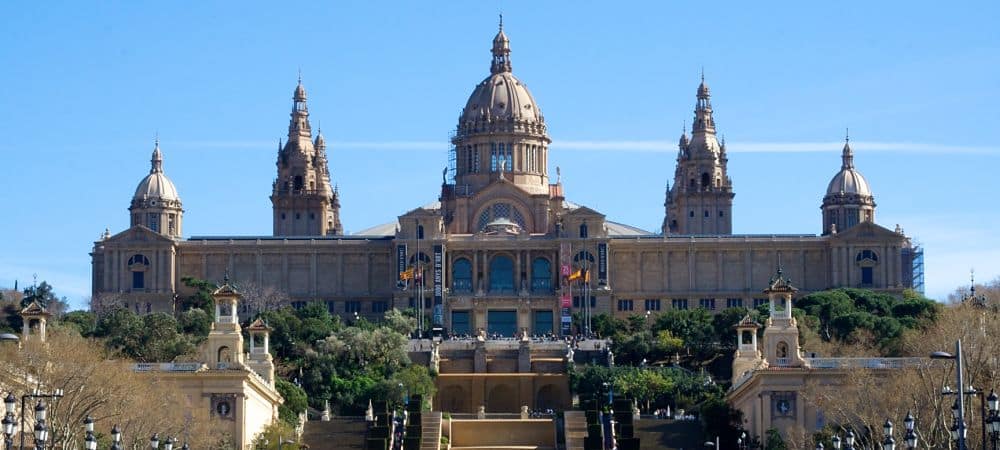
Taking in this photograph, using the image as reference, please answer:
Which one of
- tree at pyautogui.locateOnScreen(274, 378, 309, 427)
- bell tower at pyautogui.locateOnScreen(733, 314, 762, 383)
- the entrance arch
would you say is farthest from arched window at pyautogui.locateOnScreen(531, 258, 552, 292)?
bell tower at pyautogui.locateOnScreen(733, 314, 762, 383)

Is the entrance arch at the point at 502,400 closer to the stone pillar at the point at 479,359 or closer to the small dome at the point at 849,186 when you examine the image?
the stone pillar at the point at 479,359

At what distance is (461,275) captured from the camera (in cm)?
19300

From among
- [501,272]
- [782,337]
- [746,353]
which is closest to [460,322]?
[501,272]

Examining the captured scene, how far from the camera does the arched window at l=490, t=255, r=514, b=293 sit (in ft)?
634

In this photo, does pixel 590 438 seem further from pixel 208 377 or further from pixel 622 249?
pixel 622 249

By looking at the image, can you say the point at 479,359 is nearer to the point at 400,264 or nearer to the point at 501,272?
the point at 400,264

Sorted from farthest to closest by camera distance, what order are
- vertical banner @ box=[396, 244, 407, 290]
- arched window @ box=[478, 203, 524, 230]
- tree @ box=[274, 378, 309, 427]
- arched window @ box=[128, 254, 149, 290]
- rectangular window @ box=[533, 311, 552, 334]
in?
arched window @ box=[478, 203, 524, 230], arched window @ box=[128, 254, 149, 290], vertical banner @ box=[396, 244, 407, 290], rectangular window @ box=[533, 311, 552, 334], tree @ box=[274, 378, 309, 427]

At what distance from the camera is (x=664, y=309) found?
195 m

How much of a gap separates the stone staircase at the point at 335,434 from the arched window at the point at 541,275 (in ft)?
198

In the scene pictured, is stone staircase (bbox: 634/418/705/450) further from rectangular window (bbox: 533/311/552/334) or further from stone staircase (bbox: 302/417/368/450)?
rectangular window (bbox: 533/311/552/334)

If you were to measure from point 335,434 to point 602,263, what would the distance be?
67.1 m

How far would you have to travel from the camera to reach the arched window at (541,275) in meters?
193

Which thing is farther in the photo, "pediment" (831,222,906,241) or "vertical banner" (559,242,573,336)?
"pediment" (831,222,906,241)

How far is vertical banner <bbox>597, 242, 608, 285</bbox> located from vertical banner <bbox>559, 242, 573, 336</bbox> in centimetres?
223
